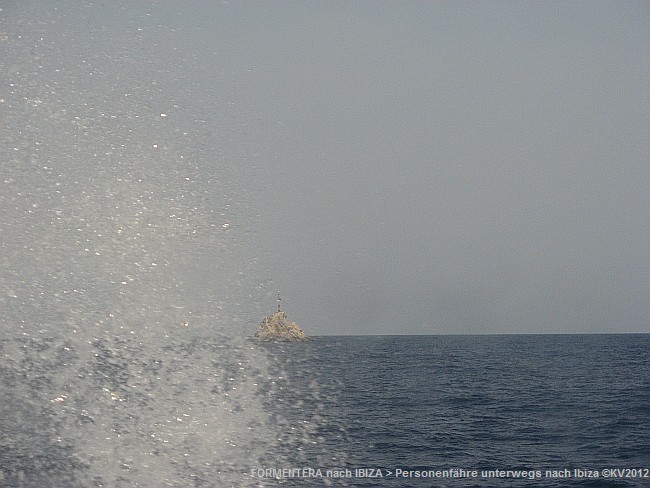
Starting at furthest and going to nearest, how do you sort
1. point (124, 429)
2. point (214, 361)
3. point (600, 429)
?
point (600, 429)
point (214, 361)
point (124, 429)

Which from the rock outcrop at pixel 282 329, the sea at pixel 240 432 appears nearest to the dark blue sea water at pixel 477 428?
the sea at pixel 240 432

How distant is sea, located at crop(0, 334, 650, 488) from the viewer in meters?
13.3

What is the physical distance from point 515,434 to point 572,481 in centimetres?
772

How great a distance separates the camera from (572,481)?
2072 cm

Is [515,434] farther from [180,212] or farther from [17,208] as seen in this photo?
[17,208]

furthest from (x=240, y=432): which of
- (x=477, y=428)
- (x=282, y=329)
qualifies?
(x=282, y=329)

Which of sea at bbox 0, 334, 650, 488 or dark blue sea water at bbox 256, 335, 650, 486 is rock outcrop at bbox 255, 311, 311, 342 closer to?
dark blue sea water at bbox 256, 335, 650, 486

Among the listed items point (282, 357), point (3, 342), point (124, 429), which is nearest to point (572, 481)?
point (124, 429)

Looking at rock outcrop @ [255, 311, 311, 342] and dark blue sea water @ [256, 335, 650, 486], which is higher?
rock outcrop @ [255, 311, 311, 342]

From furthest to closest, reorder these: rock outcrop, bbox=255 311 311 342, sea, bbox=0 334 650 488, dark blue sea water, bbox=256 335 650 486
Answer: rock outcrop, bbox=255 311 311 342
dark blue sea water, bbox=256 335 650 486
sea, bbox=0 334 650 488

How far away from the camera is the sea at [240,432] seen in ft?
43.6

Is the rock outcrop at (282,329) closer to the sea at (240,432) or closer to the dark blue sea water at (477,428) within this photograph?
the dark blue sea water at (477,428)

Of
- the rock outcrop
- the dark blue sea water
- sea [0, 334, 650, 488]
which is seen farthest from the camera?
the rock outcrop

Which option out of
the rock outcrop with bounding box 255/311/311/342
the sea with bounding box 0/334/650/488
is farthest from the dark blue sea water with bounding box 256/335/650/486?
the rock outcrop with bounding box 255/311/311/342
